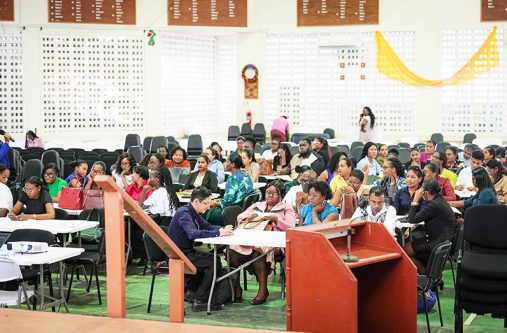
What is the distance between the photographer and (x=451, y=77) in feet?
70.8

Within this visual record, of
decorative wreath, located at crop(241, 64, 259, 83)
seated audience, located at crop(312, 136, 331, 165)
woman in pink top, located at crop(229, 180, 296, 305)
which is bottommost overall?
woman in pink top, located at crop(229, 180, 296, 305)

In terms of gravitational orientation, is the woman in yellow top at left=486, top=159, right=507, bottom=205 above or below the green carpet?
above

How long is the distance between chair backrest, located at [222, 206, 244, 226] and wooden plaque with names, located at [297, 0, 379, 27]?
1334cm

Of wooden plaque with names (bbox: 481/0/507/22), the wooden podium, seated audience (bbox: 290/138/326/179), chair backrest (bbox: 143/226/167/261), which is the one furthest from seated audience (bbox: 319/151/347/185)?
wooden plaque with names (bbox: 481/0/507/22)

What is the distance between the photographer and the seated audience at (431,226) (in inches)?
329

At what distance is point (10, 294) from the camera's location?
738cm

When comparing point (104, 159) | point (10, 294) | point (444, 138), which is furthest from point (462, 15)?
point (10, 294)

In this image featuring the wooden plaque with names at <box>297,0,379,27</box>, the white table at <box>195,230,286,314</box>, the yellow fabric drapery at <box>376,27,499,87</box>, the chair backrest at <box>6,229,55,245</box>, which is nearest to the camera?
the white table at <box>195,230,286,314</box>

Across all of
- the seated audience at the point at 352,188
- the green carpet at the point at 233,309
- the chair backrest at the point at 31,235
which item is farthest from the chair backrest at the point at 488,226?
the chair backrest at the point at 31,235

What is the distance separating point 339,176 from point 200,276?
3.37 metres

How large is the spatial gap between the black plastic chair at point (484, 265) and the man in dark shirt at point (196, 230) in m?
2.59

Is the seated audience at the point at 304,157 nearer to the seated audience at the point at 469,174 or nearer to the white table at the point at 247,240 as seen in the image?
the seated audience at the point at 469,174

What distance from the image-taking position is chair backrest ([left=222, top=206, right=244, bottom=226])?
962cm

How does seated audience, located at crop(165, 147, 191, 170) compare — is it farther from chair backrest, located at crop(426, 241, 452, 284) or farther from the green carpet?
chair backrest, located at crop(426, 241, 452, 284)
